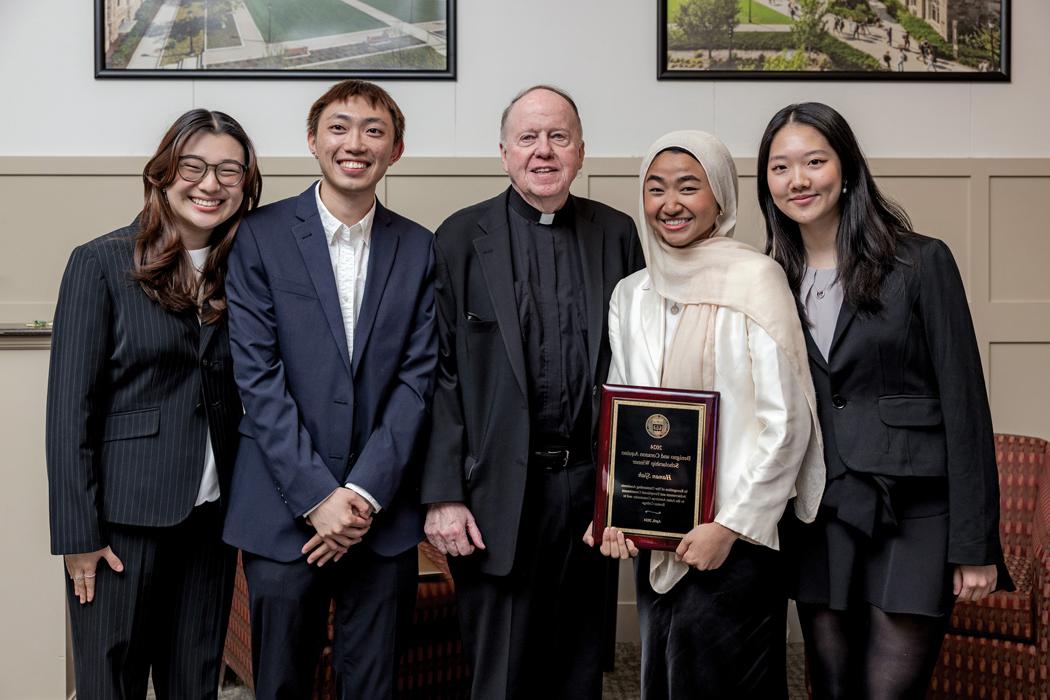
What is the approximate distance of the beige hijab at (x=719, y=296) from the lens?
190 cm

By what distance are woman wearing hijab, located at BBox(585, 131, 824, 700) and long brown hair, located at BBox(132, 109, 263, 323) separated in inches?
40.3

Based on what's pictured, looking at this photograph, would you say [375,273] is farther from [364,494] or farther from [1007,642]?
[1007,642]

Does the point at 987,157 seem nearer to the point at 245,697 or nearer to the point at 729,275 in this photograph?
the point at 729,275

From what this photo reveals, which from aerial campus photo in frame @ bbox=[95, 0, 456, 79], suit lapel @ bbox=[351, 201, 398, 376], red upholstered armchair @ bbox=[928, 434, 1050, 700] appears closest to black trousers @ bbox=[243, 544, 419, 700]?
suit lapel @ bbox=[351, 201, 398, 376]

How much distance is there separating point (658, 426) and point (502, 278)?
59cm

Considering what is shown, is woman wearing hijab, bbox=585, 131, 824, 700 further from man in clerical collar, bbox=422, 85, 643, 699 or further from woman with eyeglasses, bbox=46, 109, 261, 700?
woman with eyeglasses, bbox=46, 109, 261, 700

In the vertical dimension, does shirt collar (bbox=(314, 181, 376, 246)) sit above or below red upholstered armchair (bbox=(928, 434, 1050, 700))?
above

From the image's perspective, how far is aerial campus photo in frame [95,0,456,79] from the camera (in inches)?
137

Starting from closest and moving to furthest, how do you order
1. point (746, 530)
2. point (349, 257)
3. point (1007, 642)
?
point (746, 530), point (349, 257), point (1007, 642)

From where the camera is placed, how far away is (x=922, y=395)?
193cm

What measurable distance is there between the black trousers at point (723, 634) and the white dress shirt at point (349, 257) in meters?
1.00

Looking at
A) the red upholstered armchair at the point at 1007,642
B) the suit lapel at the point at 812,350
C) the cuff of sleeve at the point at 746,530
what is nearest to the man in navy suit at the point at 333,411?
the cuff of sleeve at the point at 746,530

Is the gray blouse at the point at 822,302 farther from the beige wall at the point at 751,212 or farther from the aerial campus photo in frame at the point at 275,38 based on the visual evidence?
the aerial campus photo in frame at the point at 275,38

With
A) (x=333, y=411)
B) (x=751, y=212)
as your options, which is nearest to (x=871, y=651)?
(x=333, y=411)
